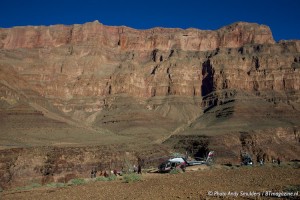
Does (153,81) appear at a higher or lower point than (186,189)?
higher

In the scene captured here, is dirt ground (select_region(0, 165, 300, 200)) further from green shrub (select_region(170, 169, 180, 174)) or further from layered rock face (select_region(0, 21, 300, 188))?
layered rock face (select_region(0, 21, 300, 188))

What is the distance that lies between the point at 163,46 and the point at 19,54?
58.1 metres

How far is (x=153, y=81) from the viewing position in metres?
143

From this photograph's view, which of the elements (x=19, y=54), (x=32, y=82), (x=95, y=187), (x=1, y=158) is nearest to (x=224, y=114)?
(x=32, y=82)

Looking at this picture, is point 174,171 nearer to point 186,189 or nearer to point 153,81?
point 186,189

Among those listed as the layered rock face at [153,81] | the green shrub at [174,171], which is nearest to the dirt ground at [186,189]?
the green shrub at [174,171]

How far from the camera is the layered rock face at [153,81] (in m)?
95.2

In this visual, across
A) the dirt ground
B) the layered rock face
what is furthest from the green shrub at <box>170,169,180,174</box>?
the layered rock face

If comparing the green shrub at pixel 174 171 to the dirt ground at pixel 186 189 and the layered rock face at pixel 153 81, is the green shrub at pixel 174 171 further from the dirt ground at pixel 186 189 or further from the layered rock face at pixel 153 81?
the layered rock face at pixel 153 81

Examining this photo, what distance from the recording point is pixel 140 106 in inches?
4966

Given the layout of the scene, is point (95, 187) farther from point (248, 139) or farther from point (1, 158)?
point (248, 139)

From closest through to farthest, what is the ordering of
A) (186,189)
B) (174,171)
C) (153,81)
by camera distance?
1. (186,189)
2. (174,171)
3. (153,81)

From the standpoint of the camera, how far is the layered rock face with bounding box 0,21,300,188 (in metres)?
95.2

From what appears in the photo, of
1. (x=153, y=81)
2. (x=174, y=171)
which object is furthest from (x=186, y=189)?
(x=153, y=81)
